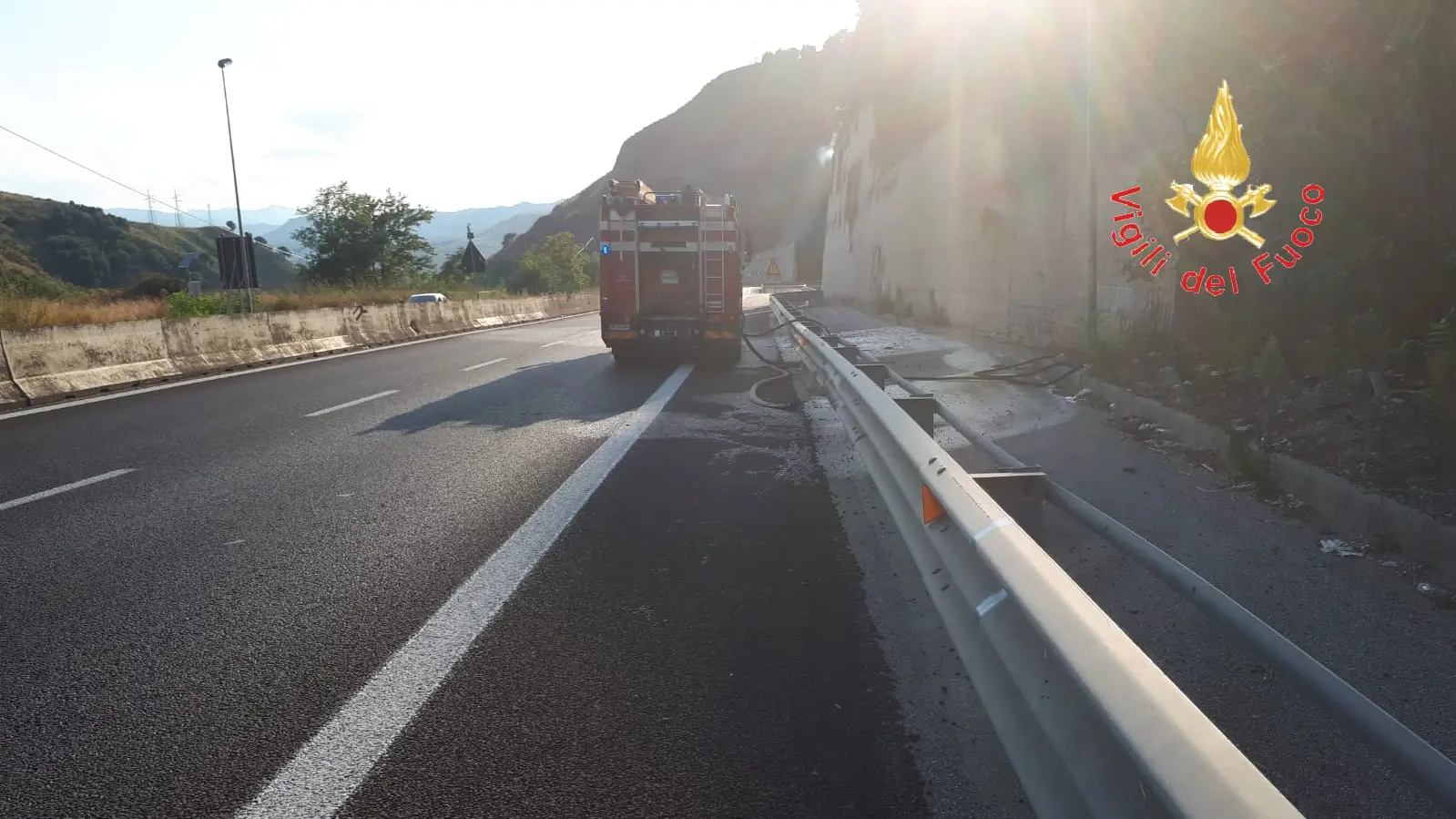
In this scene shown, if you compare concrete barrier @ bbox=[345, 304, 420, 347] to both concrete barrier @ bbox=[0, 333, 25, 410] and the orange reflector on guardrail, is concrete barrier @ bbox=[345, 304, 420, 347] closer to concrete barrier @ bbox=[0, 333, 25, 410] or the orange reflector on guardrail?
concrete barrier @ bbox=[0, 333, 25, 410]

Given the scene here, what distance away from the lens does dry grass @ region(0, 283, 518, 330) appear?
1432 cm

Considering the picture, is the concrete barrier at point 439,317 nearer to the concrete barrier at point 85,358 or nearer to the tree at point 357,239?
the concrete barrier at point 85,358

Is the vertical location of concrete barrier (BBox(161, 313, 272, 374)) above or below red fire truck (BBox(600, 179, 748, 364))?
below

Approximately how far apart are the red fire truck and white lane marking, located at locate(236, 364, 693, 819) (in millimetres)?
10383

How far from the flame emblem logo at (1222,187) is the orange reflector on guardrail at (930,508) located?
19.4ft

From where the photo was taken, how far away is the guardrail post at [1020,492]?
4.12 m

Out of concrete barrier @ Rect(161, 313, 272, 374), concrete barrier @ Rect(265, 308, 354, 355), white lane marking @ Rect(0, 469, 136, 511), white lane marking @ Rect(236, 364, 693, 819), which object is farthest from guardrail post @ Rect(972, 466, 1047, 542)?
concrete barrier @ Rect(265, 308, 354, 355)

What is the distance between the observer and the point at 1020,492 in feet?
13.7

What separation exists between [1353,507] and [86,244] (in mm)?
132666

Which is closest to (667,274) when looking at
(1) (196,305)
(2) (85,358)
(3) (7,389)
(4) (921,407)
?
(2) (85,358)

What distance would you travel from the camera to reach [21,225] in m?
108

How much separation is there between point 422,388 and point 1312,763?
11979 millimetres

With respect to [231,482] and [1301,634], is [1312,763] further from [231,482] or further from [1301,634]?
[231,482]

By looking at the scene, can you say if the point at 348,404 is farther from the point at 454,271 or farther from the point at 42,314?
the point at 454,271
